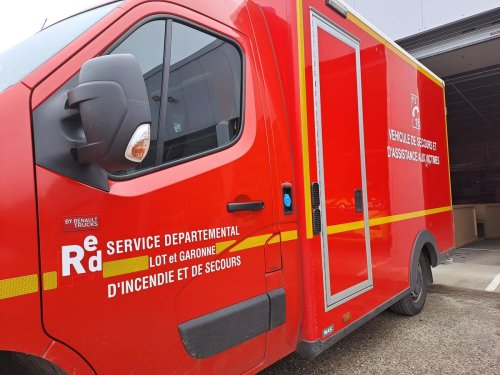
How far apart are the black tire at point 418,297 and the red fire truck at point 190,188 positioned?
3.34ft

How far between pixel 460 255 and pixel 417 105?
20.9 ft

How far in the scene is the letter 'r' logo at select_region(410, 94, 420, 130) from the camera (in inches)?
174

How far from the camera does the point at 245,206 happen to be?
2256mm

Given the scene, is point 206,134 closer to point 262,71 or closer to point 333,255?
point 262,71

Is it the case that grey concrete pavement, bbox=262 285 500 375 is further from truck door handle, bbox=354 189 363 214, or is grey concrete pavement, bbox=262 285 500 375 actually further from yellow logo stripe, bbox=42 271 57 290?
yellow logo stripe, bbox=42 271 57 290

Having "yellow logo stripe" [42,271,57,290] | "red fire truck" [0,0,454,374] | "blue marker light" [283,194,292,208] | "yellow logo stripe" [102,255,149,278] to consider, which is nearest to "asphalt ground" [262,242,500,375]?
"red fire truck" [0,0,454,374]

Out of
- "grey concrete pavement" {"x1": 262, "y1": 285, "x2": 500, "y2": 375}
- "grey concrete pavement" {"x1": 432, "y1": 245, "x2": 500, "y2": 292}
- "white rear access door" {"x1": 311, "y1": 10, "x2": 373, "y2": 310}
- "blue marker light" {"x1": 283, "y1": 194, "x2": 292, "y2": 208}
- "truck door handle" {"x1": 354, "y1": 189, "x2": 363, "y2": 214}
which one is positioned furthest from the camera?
"grey concrete pavement" {"x1": 432, "y1": 245, "x2": 500, "y2": 292}

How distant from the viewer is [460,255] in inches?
380

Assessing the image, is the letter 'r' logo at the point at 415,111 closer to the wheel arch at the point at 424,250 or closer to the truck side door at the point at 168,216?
the wheel arch at the point at 424,250

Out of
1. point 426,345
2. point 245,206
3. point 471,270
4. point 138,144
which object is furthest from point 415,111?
point 471,270

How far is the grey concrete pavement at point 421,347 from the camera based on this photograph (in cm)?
334

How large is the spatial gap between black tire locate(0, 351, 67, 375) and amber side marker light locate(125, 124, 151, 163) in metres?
0.81

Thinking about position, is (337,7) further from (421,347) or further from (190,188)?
(421,347)

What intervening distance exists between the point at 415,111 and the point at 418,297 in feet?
6.70
